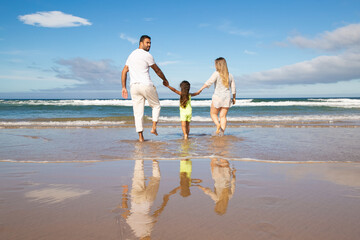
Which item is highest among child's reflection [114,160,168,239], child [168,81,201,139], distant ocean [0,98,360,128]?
child [168,81,201,139]

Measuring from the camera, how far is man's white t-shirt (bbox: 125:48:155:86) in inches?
214

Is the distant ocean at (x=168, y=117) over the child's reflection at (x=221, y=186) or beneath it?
over

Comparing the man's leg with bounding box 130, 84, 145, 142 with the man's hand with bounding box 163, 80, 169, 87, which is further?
the man's hand with bounding box 163, 80, 169, 87

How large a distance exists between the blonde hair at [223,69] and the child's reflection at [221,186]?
338 centimetres

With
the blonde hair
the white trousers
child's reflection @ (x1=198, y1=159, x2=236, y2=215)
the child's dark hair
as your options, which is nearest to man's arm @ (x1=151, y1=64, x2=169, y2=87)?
the white trousers

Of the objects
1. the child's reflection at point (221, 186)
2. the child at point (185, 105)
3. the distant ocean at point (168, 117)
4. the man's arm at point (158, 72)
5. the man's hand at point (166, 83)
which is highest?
the man's arm at point (158, 72)

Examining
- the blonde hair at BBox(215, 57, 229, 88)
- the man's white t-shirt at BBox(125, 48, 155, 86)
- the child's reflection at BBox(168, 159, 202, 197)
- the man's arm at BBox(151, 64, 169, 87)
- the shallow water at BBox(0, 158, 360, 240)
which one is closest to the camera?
the shallow water at BBox(0, 158, 360, 240)

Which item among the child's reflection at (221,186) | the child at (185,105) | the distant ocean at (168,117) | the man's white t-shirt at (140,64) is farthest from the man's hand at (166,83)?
the distant ocean at (168,117)

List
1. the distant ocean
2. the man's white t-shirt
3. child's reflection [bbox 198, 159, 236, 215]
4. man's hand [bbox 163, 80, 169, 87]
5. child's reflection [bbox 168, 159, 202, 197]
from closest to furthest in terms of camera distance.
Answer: child's reflection [bbox 198, 159, 236, 215] < child's reflection [bbox 168, 159, 202, 197] < the man's white t-shirt < man's hand [bbox 163, 80, 169, 87] < the distant ocean

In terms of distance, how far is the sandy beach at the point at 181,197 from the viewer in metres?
1.61

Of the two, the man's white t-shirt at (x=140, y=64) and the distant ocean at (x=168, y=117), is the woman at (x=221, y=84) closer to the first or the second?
the man's white t-shirt at (x=140, y=64)

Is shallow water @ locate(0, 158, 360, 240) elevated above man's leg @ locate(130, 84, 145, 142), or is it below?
below

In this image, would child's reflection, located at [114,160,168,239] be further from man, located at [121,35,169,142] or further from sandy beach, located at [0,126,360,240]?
man, located at [121,35,169,142]

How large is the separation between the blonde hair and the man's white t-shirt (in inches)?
68.9
